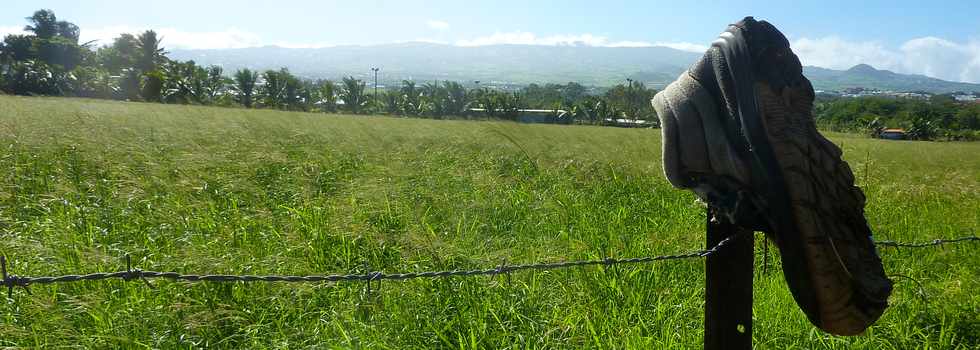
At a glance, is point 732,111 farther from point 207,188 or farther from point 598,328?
point 207,188

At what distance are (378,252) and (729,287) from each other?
2.35m

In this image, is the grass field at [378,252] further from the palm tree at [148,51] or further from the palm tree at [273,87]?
the palm tree at [148,51]

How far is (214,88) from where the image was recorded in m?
60.8

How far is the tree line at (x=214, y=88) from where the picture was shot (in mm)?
A: 46500

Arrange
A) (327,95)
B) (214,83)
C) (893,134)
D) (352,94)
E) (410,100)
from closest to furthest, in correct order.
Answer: (893,134), (214,83), (327,95), (352,94), (410,100)

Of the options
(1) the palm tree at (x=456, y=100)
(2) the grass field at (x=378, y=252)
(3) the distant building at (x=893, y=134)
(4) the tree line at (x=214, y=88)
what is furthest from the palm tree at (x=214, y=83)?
(2) the grass field at (x=378, y=252)

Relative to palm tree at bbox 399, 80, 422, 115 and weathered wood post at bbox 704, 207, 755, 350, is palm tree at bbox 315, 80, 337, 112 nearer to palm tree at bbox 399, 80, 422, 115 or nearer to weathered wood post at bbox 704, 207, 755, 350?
palm tree at bbox 399, 80, 422, 115

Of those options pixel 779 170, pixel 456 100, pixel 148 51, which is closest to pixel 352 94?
pixel 456 100

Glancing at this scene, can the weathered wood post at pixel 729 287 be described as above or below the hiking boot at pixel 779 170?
below

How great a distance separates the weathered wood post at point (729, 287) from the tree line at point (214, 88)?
126 feet

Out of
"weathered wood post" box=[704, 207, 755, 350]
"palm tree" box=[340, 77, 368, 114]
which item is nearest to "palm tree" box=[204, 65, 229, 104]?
"palm tree" box=[340, 77, 368, 114]

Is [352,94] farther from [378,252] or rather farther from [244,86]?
[378,252]

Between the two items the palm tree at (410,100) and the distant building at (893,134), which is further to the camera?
the palm tree at (410,100)

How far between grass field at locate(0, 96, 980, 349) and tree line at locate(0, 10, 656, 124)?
3435 centimetres
